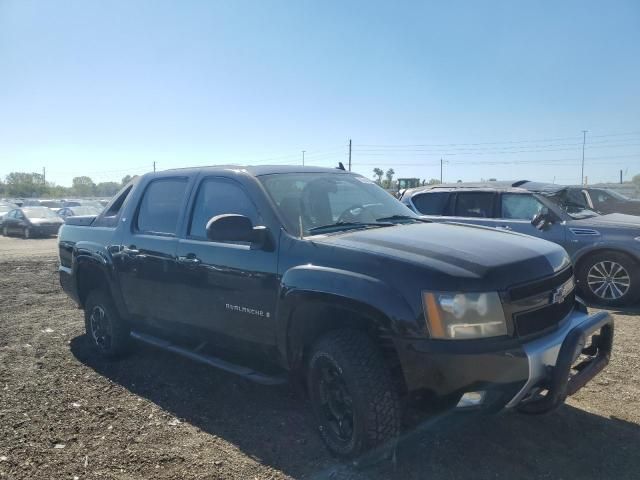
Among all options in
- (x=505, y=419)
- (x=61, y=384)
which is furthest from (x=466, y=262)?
(x=61, y=384)

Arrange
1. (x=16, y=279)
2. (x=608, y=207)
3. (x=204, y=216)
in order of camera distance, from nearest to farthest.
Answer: (x=204, y=216)
(x=16, y=279)
(x=608, y=207)

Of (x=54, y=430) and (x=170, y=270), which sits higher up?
(x=170, y=270)

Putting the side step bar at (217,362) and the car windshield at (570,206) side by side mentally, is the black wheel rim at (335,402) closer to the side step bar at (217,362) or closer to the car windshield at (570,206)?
the side step bar at (217,362)

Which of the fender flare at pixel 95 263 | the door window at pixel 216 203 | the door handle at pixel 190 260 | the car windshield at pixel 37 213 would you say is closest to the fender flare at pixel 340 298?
the door window at pixel 216 203

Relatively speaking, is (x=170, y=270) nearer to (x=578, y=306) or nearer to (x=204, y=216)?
(x=204, y=216)

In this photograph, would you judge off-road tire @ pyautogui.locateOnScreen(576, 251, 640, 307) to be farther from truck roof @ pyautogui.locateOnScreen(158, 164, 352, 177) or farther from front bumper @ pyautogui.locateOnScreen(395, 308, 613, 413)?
front bumper @ pyautogui.locateOnScreen(395, 308, 613, 413)

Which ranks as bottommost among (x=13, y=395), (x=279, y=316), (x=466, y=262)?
(x=13, y=395)

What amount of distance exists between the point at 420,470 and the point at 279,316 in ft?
4.06

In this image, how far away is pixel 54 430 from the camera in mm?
3666

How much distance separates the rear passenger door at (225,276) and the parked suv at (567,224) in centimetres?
316

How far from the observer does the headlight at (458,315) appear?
271cm

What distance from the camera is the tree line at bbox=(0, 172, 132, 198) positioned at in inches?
3103

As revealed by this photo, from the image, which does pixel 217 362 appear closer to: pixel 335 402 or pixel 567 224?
pixel 335 402

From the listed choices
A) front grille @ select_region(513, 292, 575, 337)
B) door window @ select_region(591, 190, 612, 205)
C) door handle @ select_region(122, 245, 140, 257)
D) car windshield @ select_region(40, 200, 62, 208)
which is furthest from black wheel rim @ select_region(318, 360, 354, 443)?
car windshield @ select_region(40, 200, 62, 208)
